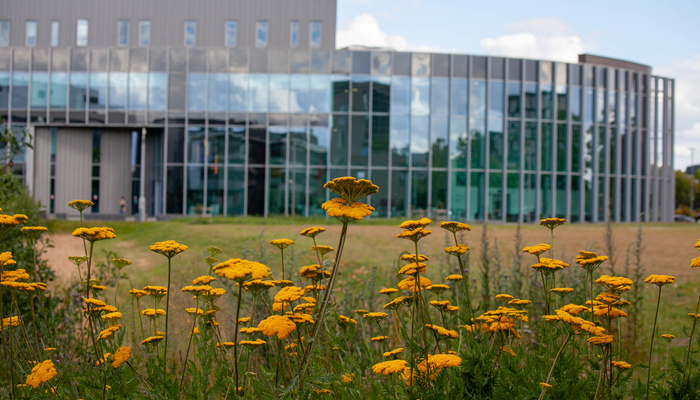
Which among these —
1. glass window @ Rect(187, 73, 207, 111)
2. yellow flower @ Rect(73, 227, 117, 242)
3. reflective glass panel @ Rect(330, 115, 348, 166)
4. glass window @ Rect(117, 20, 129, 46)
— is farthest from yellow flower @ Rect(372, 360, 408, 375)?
glass window @ Rect(117, 20, 129, 46)

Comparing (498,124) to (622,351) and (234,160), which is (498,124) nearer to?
(234,160)

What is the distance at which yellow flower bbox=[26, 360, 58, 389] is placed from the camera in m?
2.13

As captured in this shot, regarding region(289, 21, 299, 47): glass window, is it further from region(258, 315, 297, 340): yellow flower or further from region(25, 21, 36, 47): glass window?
region(258, 315, 297, 340): yellow flower

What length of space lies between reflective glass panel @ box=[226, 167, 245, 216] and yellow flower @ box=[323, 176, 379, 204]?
25202 millimetres

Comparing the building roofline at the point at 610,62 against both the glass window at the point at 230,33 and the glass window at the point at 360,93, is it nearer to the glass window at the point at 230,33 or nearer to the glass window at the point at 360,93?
the glass window at the point at 360,93

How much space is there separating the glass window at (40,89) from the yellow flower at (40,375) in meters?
30.0

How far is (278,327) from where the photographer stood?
1946 millimetres

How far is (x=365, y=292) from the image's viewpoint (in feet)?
19.3

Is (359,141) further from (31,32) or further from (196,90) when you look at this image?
(31,32)

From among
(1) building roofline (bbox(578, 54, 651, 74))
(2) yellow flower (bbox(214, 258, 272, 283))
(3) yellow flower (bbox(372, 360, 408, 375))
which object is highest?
(1) building roofline (bbox(578, 54, 651, 74))

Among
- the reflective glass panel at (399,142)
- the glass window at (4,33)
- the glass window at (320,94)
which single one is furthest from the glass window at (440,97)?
the glass window at (4,33)

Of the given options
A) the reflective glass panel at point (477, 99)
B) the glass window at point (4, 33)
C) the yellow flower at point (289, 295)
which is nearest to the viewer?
the yellow flower at point (289, 295)

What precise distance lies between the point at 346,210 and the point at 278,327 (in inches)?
20.0

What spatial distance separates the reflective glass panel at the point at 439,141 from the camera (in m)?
26.6
